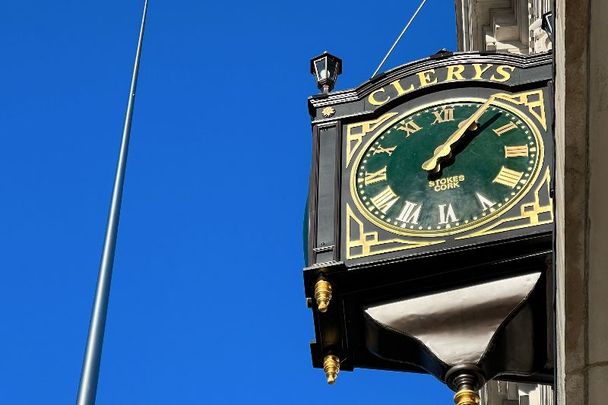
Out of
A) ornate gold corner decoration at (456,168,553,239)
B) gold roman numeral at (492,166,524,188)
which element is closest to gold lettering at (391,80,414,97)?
gold roman numeral at (492,166,524,188)

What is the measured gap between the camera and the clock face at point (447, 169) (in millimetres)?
9711

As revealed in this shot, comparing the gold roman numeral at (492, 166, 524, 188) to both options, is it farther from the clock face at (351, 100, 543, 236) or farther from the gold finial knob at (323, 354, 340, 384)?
the gold finial knob at (323, 354, 340, 384)

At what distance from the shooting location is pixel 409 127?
10.6 metres

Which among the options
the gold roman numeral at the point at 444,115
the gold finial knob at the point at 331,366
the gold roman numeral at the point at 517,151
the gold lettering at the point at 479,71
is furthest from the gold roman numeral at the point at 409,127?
the gold finial knob at the point at 331,366

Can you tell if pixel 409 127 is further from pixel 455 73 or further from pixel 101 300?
pixel 101 300

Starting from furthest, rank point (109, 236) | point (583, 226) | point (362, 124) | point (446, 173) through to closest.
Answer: point (362, 124) < point (446, 173) < point (109, 236) < point (583, 226)

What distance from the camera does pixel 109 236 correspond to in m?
6.92

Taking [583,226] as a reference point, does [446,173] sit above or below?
above

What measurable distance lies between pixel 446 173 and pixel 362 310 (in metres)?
1.13

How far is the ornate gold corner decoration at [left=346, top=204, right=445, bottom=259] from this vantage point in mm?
9602

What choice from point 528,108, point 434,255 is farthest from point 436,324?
point 528,108

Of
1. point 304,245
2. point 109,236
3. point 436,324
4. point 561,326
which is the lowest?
point 561,326

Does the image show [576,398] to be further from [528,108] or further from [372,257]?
[528,108]

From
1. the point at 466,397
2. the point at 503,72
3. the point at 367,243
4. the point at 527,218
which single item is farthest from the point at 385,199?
the point at 466,397
